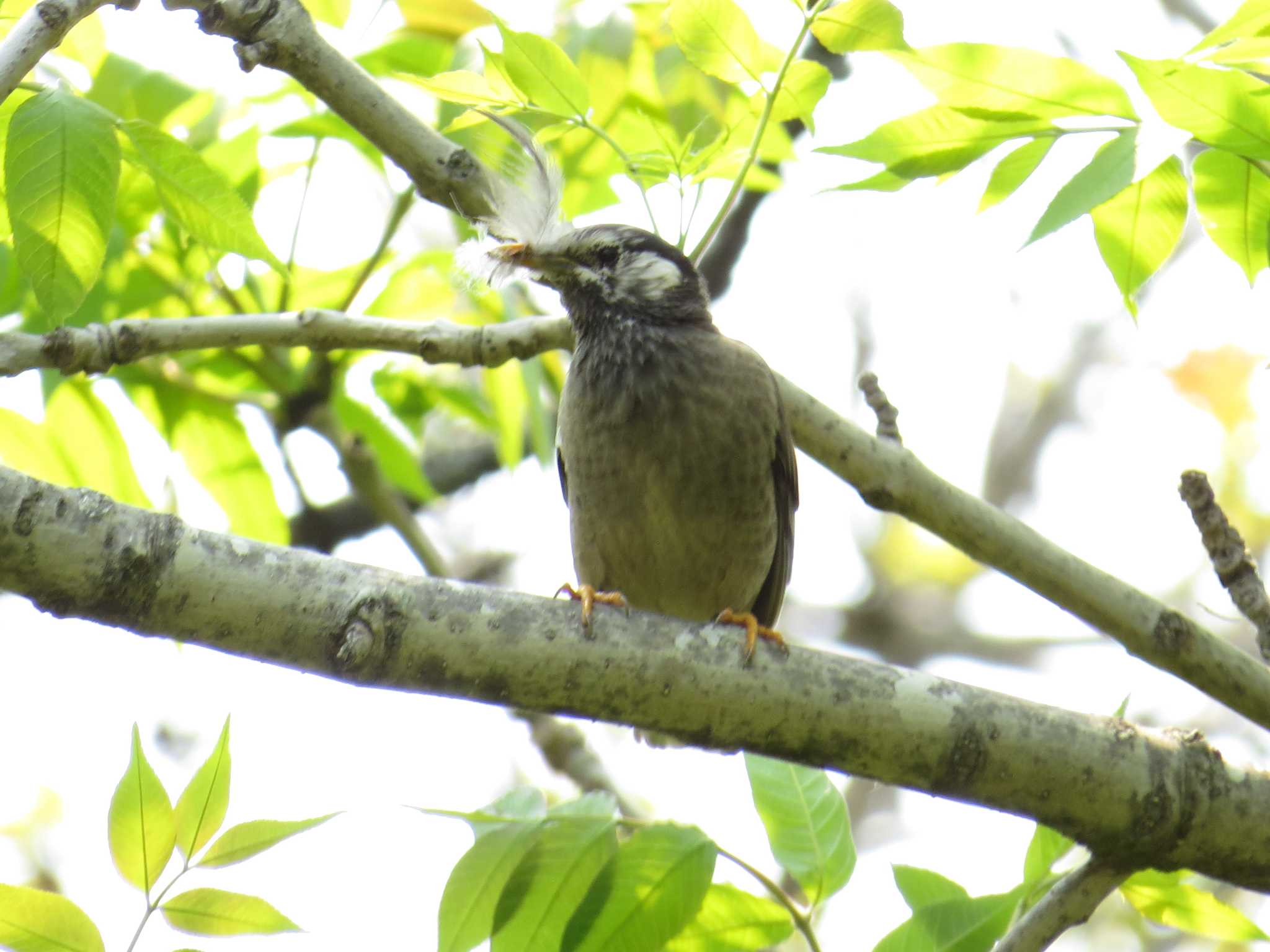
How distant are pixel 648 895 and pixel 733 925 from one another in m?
0.26

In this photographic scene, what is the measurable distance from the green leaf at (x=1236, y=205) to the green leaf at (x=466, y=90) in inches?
64.5

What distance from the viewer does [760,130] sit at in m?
3.07

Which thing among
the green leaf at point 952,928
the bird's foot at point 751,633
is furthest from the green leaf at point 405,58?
the green leaf at point 952,928

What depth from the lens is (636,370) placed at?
4.40m

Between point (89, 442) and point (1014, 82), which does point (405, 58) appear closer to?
point (89, 442)

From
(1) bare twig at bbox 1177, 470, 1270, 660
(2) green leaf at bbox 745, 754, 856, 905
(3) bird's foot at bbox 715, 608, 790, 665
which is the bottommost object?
(2) green leaf at bbox 745, 754, 856, 905

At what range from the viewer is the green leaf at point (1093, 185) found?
2.79m

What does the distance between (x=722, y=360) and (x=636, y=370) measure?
291mm

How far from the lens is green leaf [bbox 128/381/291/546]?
4.12 m

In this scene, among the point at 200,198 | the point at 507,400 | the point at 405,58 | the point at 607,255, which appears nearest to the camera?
the point at 200,198

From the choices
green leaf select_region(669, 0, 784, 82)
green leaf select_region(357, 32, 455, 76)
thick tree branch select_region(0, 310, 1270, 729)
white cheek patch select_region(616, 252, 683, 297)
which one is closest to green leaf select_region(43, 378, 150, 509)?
thick tree branch select_region(0, 310, 1270, 729)

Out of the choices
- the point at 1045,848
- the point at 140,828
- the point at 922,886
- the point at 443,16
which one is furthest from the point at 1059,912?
the point at 443,16

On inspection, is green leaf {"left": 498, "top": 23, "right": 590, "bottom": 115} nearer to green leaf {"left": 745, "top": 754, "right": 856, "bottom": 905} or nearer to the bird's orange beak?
the bird's orange beak

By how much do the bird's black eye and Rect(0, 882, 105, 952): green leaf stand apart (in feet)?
9.53
